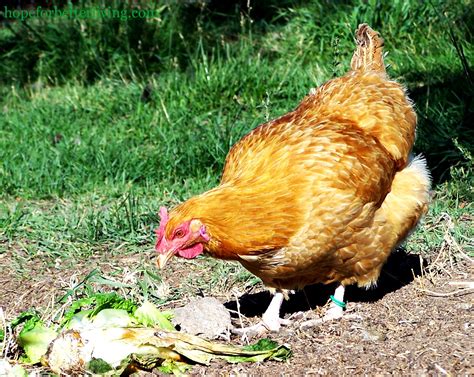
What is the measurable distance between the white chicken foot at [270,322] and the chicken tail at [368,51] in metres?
1.59

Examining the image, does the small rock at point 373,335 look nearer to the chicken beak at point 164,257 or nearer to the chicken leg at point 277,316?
the chicken leg at point 277,316

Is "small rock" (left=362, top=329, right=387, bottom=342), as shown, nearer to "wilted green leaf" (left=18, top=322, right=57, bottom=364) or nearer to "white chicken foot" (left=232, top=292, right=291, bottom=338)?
"white chicken foot" (left=232, top=292, right=291, bottom=338)

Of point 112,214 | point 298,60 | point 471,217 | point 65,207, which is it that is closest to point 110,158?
point 65,207

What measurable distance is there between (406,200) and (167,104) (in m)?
3.62

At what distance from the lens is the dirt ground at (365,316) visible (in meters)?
3.57

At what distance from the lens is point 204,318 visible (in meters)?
4.05

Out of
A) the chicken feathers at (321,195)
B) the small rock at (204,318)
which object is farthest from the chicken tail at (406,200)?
the small rock at (204,318)

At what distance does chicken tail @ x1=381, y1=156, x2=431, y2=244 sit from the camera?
4.22 m

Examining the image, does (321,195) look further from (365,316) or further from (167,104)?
(167,104)

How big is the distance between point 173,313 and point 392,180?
1.35 m

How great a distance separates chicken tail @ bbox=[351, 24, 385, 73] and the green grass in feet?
2.46

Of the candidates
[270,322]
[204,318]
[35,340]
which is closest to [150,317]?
[204,318]

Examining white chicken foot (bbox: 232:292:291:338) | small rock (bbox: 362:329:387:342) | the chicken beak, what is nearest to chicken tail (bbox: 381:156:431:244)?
small rock (bbox: 362:329:387:342)

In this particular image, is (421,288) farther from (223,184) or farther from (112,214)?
(112,214)
